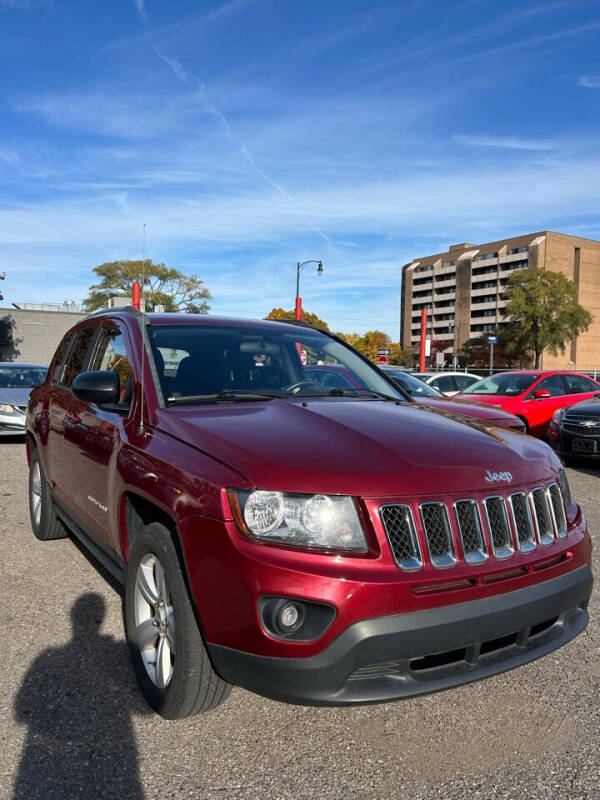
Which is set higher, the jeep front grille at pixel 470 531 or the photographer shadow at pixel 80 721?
the jeep front grille at pixel 470 531

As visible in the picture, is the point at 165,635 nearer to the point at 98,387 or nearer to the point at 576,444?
the point at 98,387

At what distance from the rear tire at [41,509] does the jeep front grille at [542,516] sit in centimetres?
358

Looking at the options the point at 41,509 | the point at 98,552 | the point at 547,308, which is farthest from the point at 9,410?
the point at 547,308

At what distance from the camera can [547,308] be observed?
7469cm

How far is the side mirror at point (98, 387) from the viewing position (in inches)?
126

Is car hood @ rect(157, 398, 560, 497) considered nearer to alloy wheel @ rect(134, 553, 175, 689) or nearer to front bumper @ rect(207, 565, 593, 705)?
front bumper @ rect(207, 565, 593, 705)

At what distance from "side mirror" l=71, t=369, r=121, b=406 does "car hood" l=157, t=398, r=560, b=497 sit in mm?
330

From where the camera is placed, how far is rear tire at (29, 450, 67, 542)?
509 centimetres

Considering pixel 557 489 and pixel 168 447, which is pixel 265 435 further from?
pixel 557 489

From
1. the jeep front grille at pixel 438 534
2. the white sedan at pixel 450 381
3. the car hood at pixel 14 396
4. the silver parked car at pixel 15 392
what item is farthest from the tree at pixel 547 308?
the jeep front grille at pixel 438 534

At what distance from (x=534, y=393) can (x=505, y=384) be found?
29.9 inches

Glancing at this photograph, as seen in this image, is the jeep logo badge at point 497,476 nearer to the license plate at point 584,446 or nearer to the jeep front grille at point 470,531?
the jeep front grille at point 470,531

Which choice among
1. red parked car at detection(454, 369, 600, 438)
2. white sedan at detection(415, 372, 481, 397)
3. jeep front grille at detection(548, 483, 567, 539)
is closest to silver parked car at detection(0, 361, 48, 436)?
red parked car at detection(454, 369, 600, 438)

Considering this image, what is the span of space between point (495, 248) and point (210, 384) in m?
113
